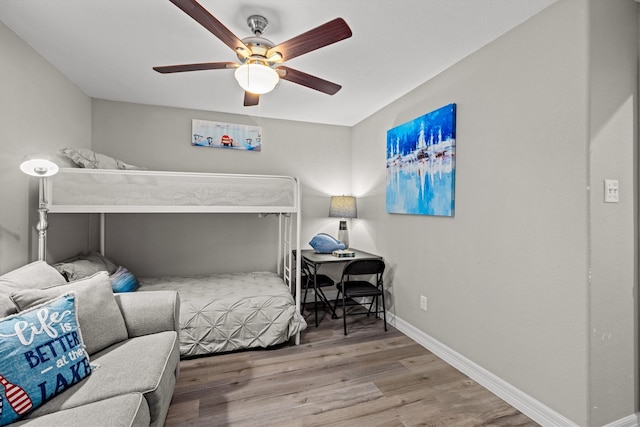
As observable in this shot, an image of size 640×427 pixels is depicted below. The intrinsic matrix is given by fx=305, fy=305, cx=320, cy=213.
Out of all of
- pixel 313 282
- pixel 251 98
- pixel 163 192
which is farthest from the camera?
pixel 313 282

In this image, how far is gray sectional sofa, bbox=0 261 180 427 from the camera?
3.80ft

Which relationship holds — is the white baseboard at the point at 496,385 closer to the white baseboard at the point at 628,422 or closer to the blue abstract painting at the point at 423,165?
the white baseboard at the point at 628,422

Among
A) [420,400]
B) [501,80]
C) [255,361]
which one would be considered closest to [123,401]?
[255,361]

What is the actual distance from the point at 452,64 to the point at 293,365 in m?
2.64

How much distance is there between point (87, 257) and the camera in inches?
105

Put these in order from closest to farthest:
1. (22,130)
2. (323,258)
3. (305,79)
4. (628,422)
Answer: (628,422) → (305,79) → (22,130) → (323,258)

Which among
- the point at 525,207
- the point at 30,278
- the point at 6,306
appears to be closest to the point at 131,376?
the point at 6,306

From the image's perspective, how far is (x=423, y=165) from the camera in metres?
2.66

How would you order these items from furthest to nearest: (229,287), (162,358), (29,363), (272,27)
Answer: (229,287) → (272,27) → (162,358) → (29,363)

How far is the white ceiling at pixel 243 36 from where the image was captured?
1.73 metres

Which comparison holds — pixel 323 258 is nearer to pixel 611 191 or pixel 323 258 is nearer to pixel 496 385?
pixel 496 385

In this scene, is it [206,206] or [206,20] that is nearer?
[206,20]

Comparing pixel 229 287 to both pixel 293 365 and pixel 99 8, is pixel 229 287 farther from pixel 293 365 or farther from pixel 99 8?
pixel 99 8

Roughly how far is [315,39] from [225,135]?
91.4 inches
